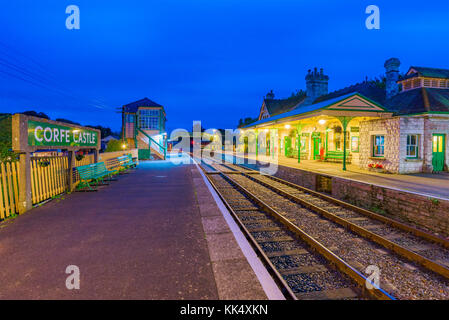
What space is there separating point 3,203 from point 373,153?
607 inches

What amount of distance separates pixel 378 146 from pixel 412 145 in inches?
57.1

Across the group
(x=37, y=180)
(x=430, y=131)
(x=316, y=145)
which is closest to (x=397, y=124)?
(x=430, y=131)

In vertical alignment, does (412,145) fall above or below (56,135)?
below

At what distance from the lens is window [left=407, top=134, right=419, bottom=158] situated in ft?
40.0

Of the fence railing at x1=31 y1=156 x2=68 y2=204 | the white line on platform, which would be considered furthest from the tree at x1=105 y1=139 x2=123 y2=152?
the white line on platform

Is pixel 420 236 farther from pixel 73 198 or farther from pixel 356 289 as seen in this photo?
pixel 73 198

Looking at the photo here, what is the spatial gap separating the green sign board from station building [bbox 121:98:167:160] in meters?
16.4

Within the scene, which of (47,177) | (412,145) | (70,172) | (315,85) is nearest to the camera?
(47,177)

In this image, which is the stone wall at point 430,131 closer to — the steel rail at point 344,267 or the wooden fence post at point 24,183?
the steel rail at point 344,267

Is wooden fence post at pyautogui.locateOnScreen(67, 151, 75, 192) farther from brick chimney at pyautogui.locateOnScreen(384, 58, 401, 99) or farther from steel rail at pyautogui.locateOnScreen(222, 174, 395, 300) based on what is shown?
brick chimney at pyautogui.locateOnScreen(384, 58, 401, 99)

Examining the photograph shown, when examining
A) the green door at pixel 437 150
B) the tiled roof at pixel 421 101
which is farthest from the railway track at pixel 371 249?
the tiled roof at pixel 421 101

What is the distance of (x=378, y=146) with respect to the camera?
13.1 metres

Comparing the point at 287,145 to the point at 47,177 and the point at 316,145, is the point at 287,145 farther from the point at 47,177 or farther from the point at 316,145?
the point at 47,177

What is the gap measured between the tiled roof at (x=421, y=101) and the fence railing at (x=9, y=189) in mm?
16563
